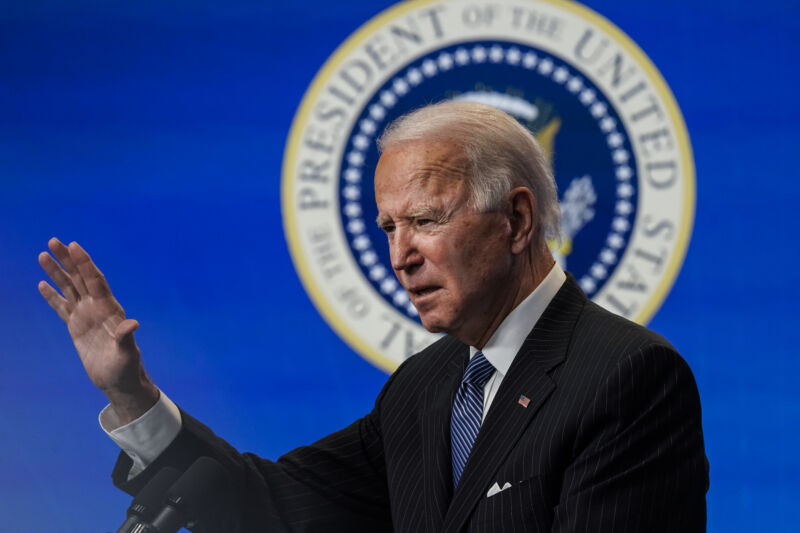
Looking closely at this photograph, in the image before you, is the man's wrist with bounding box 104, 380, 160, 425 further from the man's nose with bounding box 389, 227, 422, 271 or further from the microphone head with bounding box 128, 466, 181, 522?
the man's nose with bounding box 389, 227, 422, 271

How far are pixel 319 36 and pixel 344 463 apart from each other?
1.50 meters

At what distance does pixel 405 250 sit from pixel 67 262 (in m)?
0.53

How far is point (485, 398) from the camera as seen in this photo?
1.56 metres

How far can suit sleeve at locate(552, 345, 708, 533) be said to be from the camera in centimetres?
130

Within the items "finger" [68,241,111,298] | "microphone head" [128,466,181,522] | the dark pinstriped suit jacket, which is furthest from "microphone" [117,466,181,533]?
"finger" [68,241,111,298]

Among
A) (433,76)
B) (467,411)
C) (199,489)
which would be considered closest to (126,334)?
(199,489)

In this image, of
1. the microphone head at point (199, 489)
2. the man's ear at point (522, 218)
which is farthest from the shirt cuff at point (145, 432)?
the man's ear at point (522, 218)

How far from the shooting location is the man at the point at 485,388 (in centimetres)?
134

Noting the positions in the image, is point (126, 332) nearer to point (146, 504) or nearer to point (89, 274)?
point (89, 274)

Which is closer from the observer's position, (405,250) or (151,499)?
(151,499)

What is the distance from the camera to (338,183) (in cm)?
276

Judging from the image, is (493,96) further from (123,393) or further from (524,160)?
(123,393)

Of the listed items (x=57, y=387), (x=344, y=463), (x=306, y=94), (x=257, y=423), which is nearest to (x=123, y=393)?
(x=344, y=463)

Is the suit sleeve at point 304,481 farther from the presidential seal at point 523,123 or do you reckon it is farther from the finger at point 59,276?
the presidential seal at point 523,123
